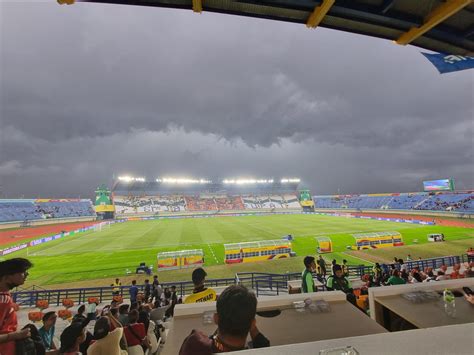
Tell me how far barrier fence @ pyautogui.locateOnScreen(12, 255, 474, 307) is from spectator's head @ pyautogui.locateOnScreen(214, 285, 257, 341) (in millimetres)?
9931

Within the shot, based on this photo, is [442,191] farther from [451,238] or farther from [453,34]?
[453,34]

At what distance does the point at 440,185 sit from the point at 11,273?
9822 cm

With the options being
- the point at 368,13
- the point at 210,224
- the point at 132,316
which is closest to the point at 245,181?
the point at 210,224

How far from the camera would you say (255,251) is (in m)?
20.0

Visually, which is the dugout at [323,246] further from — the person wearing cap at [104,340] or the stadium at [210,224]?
the person wearing cap at [104,340]

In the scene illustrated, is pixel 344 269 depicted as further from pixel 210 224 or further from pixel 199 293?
pixel 210 224

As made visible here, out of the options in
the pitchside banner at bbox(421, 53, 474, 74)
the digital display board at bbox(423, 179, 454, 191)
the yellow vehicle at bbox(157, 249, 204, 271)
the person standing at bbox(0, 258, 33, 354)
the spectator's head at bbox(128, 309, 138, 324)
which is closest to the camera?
the person standing at bbox(0, 258, 33, 354)

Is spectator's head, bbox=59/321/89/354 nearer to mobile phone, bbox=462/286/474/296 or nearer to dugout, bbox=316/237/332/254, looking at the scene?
mobile phone, bbox=462/286/474/296

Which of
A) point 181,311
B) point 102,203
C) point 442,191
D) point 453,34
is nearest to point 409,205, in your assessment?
point 442,191

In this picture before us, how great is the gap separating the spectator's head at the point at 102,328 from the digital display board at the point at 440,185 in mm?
94707

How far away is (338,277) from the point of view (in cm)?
507

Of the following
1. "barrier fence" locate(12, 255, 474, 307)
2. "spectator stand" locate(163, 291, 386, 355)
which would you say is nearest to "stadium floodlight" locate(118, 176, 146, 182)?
"barrier fence" locate(12, 255, 474, 307)

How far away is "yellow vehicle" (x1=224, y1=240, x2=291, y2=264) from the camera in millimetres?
19641

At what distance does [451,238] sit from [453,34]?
108 feet
